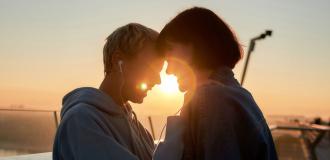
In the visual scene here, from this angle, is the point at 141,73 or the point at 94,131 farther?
the point at 141,73

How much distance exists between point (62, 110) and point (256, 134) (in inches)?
35.2

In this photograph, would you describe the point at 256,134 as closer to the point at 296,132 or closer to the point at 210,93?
the point at 210,93

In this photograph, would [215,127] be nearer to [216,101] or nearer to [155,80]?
[216,101]

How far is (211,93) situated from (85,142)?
559 mm

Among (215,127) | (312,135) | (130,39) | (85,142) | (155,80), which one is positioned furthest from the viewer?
(312,135)

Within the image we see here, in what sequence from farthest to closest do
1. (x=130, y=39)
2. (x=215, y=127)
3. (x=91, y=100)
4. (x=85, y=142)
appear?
(x=130, y=39) → (x=91, y=100) → (x=85, y=142) → (x=215, y=127)

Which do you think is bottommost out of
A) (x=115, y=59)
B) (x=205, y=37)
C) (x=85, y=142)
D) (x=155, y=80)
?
(x=85, y=142)

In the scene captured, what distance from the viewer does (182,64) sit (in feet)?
5.82

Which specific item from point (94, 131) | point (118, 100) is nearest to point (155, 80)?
point (118, 100)

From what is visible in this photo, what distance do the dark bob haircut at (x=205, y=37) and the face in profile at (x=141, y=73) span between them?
35 cm

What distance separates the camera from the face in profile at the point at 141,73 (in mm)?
2242

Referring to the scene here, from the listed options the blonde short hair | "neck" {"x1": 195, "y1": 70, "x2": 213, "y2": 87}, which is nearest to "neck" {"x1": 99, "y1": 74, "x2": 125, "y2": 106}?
the blonde short hair

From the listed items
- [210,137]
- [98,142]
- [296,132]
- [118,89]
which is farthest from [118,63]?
[296,132]

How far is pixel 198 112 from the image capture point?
5.21 feet
